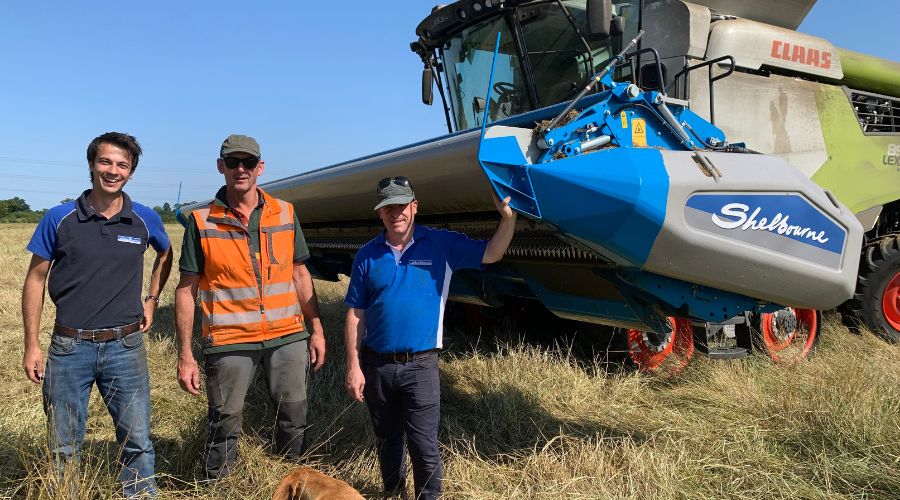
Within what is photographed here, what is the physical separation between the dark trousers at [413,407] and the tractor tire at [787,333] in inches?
104

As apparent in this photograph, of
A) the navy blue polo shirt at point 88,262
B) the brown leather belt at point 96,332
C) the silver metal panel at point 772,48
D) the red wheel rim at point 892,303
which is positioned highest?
the silver metal panel at point 772,48

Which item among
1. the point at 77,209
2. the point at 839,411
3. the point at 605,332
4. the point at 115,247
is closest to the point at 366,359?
the point at 115,247

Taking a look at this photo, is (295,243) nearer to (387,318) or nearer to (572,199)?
(387,318)

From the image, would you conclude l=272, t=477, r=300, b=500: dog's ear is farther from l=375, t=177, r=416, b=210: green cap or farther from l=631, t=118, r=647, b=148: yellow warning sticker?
l=631, t=118, r=647, b=148: yellow warning sticker

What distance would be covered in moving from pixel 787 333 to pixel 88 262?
13.7 ft

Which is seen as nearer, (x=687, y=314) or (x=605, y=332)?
(x=687, y=314)

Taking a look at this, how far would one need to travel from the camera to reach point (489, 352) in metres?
4.46

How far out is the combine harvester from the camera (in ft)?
7.59

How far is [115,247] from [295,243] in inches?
25.6

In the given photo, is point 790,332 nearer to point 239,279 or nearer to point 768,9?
point 768,9

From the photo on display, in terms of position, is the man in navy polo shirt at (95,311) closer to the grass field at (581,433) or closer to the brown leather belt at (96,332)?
the brown leather belt at (96,332)

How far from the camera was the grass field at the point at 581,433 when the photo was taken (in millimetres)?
2480

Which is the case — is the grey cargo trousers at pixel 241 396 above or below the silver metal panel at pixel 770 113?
below

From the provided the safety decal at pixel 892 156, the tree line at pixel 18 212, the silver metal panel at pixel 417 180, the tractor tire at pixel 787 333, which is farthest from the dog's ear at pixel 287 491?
the tree line at pixel 18 212
